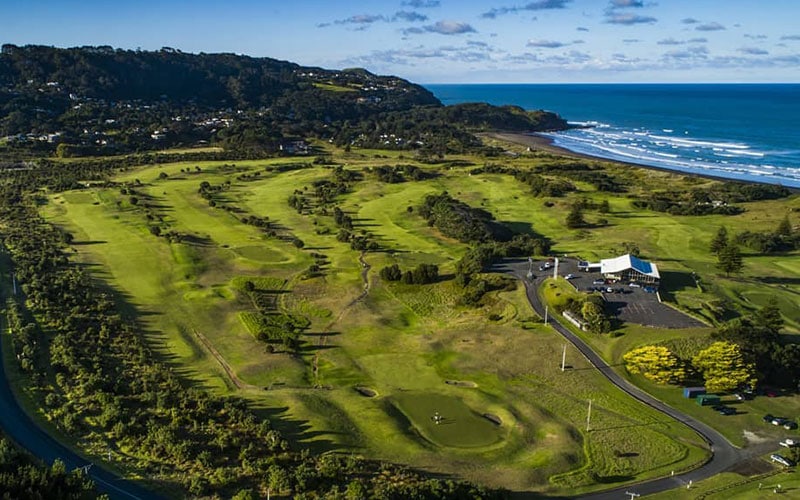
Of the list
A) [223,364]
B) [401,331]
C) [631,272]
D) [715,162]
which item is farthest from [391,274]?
[715,162]

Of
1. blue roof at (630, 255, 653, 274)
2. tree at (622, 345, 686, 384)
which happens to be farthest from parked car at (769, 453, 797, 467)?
blue roof at (630, 255, 653, 274)

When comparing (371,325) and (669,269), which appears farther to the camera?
(669,269)

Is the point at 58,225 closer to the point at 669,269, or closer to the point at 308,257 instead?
the point at 308,257

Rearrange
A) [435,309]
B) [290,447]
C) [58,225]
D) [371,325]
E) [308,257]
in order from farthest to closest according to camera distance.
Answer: [58,225]
[308,257]
[435,309]
[371,325]
[290,447]

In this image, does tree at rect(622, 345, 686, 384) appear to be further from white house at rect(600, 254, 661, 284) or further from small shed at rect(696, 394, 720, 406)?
white house at rect(600, 254, 661, 284)

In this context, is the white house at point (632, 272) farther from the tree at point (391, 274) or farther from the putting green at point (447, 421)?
the putting green at point (447, 421)

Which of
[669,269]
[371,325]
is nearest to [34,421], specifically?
[371,325]

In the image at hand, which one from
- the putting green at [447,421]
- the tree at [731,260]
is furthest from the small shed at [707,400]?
the tree at [731,260]
